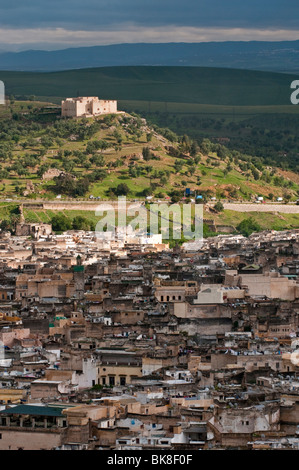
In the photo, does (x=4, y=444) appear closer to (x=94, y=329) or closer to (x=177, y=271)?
(x=94, y=329)

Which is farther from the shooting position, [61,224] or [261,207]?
[261,207]

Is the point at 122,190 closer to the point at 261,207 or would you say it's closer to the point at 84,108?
the point at 261,207

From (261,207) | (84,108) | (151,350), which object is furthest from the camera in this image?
(84,108)

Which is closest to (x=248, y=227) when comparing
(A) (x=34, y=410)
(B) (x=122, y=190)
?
(B) (x=122, y=190)

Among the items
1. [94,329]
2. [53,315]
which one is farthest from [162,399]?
[53,315]

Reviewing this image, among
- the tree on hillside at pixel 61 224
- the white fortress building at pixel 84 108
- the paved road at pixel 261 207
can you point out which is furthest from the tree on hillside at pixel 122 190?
the white fortress building at pixel 84 108
